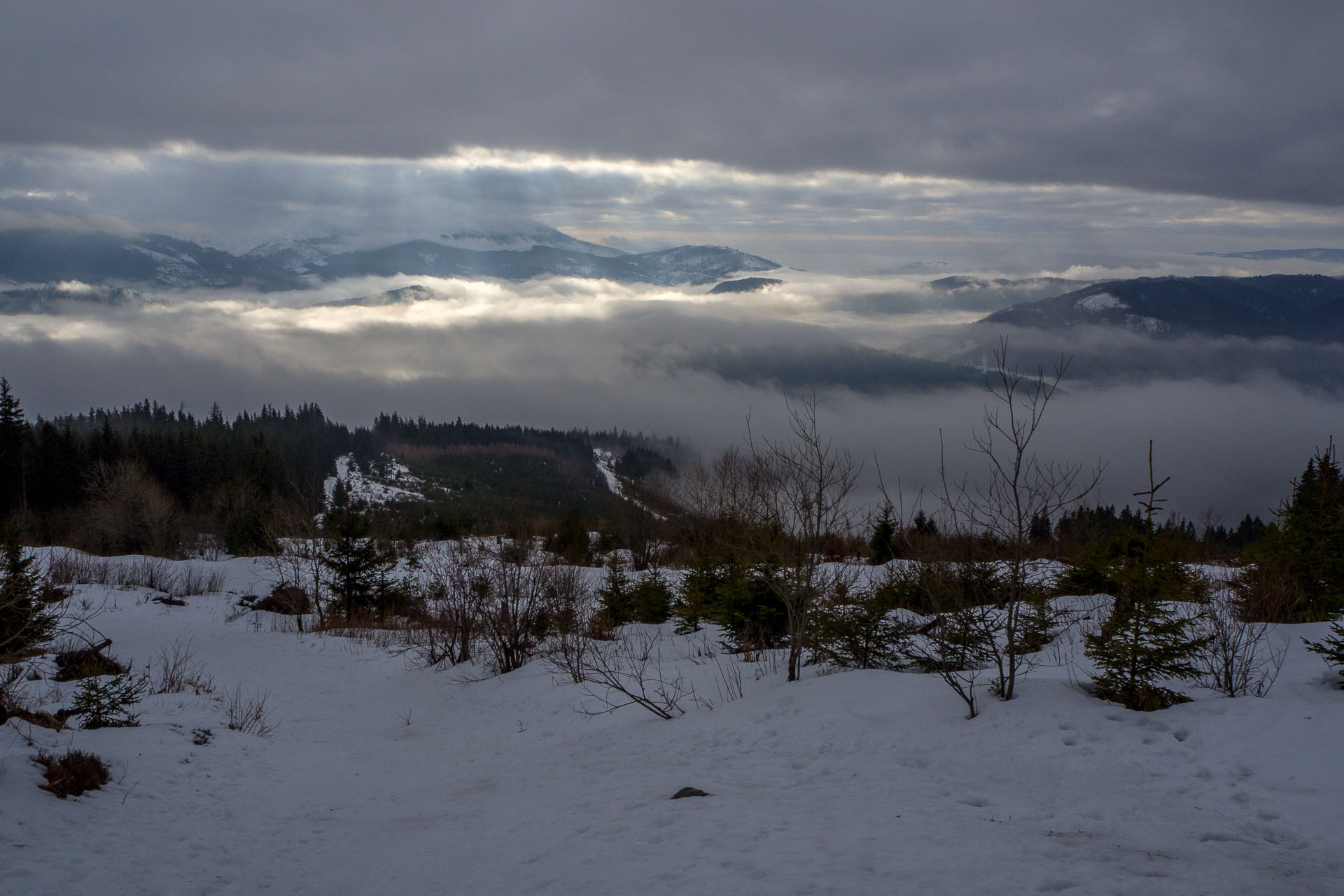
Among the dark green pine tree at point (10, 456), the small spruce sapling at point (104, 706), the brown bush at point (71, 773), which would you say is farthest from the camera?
the dark green pine tree at point (10, 456)

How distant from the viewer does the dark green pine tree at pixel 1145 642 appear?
846 centimetres

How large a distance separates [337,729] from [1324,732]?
1568 cm

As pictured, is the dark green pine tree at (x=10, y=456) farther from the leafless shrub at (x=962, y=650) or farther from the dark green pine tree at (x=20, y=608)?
the leafless shrub at (x=962, y=650)

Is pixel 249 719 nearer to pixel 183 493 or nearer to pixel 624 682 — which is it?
pixel 624 682

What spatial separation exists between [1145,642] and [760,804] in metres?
5.20

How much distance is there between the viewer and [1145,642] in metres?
8.87

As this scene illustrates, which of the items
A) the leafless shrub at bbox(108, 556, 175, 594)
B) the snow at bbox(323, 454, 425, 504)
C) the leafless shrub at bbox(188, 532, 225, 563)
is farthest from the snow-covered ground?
the snow at bbox(323, 454, 425, 504)

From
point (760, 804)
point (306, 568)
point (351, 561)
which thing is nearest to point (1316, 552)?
point (760, 804)

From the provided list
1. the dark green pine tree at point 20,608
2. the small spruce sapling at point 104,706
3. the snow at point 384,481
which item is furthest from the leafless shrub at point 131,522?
the snow at point 384,481

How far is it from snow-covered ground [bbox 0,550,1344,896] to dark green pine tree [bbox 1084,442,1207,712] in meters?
0.40

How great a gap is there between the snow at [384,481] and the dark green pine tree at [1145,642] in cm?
13374

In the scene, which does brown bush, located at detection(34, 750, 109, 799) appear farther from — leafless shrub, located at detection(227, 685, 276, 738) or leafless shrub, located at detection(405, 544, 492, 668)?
leafless shrub, located at detection(405, 544, 492, 668)

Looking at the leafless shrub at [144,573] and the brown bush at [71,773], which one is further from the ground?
the brown bush at [71,773]

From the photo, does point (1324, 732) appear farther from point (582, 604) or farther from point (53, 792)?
point (582, 604)
